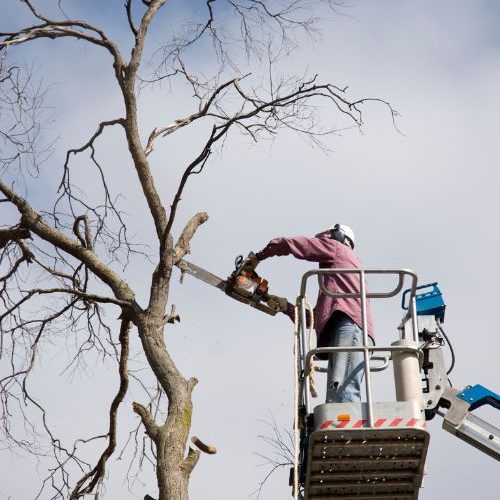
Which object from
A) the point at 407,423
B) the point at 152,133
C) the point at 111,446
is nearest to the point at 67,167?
the point at 152,133

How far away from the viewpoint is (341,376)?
8398mm

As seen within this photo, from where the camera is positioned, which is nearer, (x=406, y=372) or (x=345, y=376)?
(x=406, y=372)

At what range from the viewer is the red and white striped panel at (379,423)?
781 centimetres

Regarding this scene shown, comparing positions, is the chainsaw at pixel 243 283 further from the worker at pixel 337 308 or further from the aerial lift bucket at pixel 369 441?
the aerial lift bucket at pixel 369 441

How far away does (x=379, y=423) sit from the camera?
25.7 feet

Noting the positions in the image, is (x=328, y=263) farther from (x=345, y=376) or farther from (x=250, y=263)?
(x=345, y=376)

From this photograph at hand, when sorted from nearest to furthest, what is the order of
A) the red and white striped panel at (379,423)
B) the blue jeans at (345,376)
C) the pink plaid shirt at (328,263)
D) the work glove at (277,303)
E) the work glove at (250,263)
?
the red and white striped panel at (379,423), the blue jeans at (345,376), the pink plaid shirt at (328,263), the work glove at (250,263), the work glove at (277,303)

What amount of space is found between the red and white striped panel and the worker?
0.51 meters

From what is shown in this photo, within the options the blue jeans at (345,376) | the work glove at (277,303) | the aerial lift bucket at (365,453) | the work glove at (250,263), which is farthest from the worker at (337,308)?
the work glove at (277,303)

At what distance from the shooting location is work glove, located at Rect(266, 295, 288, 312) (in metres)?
10.1

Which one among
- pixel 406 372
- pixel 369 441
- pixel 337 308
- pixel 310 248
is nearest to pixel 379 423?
pixel 369 441

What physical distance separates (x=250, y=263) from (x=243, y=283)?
23 centimetres

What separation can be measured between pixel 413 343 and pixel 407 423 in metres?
0.74

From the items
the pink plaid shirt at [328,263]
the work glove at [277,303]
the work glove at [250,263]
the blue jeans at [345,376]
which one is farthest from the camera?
the work glove at [277,303]
